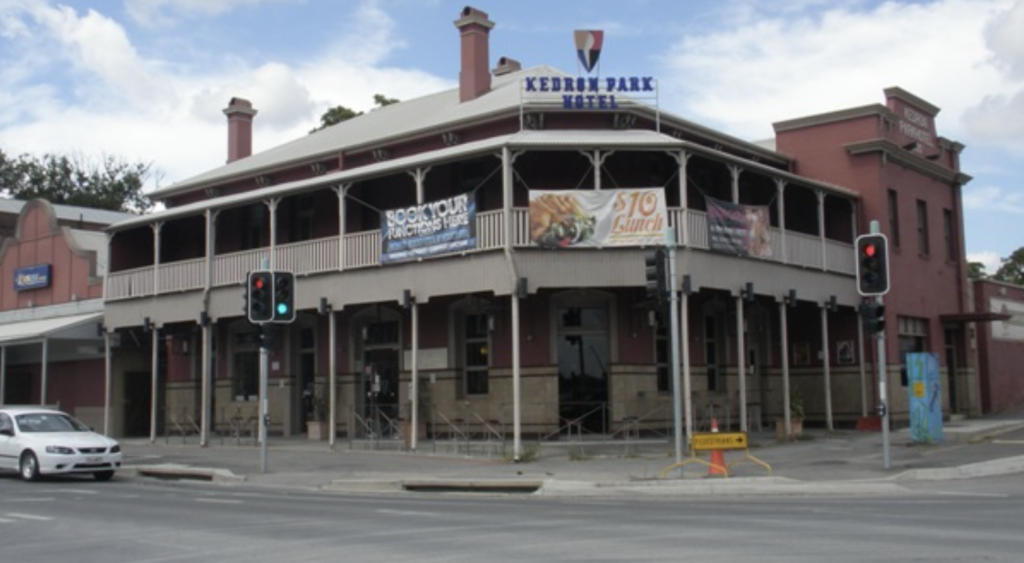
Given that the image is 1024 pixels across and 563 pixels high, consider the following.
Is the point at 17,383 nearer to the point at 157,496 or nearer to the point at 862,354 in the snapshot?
the point at 157,496

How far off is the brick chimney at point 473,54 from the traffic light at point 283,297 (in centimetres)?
1150

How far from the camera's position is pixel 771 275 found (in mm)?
27484

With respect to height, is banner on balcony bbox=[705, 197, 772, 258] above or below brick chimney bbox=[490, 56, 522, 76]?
below

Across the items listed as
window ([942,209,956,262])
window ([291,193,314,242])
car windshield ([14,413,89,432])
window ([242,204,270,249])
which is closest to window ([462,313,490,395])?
window ([291,193,314,242])

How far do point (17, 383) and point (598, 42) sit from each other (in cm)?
2704

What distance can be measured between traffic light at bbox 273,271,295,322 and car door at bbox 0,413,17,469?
5.77 meters

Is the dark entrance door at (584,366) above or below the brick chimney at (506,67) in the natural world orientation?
below

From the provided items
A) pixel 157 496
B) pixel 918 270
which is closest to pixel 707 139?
pixel 918 270

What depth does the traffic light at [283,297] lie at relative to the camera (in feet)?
73.0

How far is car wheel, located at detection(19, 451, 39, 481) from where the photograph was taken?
21047 mm

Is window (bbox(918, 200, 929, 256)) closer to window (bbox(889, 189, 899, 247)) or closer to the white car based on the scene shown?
window (bbox(889, 189, 899, 247))

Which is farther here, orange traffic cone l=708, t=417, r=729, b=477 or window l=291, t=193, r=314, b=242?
window l=291, t=193, r=314, b=242

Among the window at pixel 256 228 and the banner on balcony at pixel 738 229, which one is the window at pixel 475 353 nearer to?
the banner on balcony at pixel 738 229

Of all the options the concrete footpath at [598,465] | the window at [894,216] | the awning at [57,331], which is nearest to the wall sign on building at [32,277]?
the awning at [57,331]
